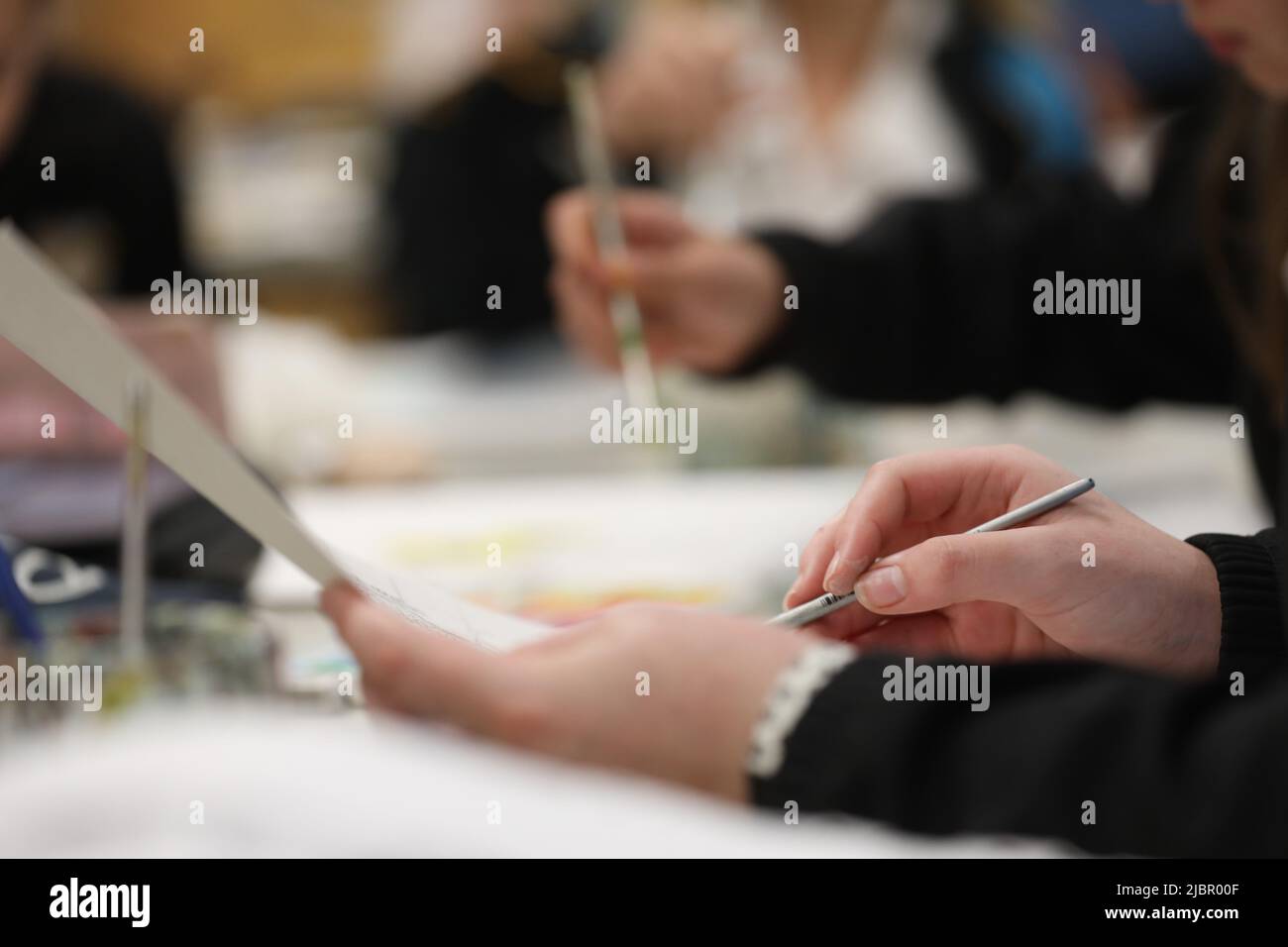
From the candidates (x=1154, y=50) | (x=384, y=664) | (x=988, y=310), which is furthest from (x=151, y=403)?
(x=1154, y=50)

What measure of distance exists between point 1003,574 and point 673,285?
50 cm

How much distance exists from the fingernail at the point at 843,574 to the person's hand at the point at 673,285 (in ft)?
1.50

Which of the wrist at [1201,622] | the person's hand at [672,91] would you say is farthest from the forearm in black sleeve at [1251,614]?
the person's hand at [672,91]

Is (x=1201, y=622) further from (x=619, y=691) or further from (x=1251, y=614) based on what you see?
(x=619, y=691)

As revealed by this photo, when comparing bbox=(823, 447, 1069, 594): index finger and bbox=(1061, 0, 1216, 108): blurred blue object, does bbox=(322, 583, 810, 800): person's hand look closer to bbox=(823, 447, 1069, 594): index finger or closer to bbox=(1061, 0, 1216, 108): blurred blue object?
bbox=(823, 447, 1069, 594): index finger

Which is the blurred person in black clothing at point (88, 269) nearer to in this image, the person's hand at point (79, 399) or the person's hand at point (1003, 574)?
the person's hand at point (79, 399)

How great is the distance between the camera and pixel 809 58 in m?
1.42

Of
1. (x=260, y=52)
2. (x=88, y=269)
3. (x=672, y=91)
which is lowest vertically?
(x=88, y=269)

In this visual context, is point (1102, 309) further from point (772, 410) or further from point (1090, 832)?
point (1090, 832)

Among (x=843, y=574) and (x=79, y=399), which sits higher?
(x=79, y=399)

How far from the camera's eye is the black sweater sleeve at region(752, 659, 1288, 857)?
0.26m

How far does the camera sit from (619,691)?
294 mm
